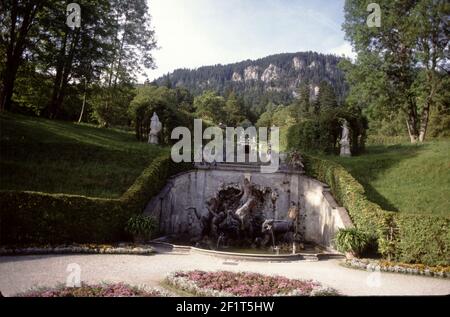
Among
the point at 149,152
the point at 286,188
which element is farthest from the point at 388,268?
the point at 149,152

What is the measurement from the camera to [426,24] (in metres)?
28.6

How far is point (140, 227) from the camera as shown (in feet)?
52.6

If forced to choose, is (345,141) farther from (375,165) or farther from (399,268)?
(399,268)

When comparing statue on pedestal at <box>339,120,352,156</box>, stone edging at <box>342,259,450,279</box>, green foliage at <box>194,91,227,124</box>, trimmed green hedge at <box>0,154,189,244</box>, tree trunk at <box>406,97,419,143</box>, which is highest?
green foliage at <box>194,91,227,124</box>

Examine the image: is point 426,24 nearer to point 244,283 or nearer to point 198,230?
point 198,230

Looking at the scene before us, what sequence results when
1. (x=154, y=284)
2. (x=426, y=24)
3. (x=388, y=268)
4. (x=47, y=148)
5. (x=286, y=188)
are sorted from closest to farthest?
(x=154, y=284) < (x=388, y=268) < (x=47, y=148) < (x=286, y=188) < (x=426, y=24)

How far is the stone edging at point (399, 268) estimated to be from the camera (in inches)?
515

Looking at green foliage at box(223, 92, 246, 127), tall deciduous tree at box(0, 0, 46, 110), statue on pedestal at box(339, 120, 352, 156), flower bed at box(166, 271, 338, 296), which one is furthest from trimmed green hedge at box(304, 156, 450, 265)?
green foliage at box(223, 92, 246, 127)

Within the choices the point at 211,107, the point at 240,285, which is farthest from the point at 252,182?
the point at 211,107

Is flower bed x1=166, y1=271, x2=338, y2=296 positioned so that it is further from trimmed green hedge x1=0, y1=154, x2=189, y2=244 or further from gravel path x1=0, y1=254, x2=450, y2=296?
trimmed green hedge x1=0, y1=154, x2=189, y2=244

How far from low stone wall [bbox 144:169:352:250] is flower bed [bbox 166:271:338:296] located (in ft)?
27.6

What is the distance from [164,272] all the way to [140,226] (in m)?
4.53

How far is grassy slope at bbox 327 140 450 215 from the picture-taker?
17781 mm

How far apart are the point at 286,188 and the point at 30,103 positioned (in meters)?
24.1
